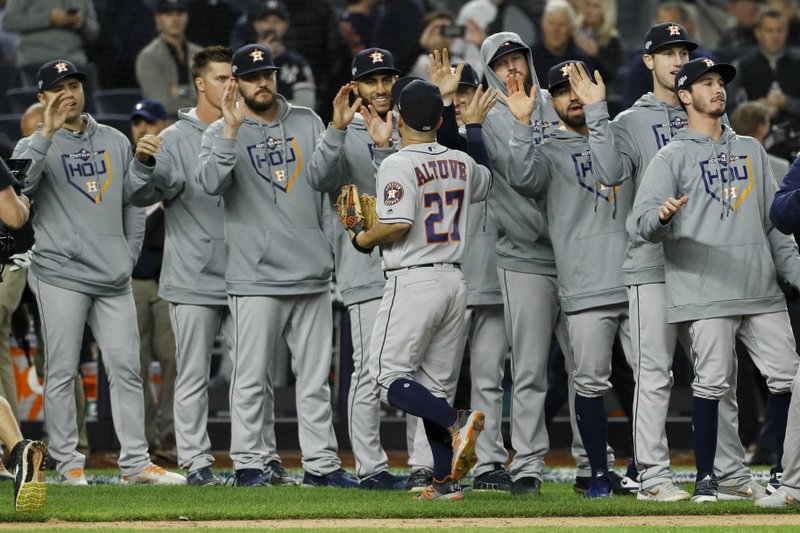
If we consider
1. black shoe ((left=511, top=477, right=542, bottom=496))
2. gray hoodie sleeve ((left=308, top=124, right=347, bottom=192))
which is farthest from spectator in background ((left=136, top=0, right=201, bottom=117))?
black shoe ((left=511, top=477, right=542, bottom=496))

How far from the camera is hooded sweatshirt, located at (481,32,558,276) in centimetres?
735

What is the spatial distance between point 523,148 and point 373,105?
1.05 meters

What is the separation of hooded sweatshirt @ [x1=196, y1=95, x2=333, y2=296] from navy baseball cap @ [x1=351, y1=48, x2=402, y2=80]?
518 mm

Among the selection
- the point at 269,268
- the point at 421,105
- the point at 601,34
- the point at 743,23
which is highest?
the point at 743,23

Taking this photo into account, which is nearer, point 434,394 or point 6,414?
point 6,414

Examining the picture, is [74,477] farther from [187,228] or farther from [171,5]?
[171,5]

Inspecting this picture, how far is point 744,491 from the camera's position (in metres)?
7.00

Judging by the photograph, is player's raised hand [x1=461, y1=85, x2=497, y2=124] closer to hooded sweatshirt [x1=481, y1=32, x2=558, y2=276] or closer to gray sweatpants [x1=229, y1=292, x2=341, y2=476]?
hooded sweatshirt [x1=481, y1=32, x2=558, y2=276]

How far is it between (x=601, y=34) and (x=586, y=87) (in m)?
7.17

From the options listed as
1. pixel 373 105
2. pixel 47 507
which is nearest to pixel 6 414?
pixel 47 507

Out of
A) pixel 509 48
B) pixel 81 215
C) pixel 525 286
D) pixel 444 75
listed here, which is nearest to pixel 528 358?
pixel 525 286

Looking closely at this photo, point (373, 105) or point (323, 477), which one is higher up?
point (373, 105)

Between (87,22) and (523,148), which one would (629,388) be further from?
(87,22)

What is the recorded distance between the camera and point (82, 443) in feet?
30.7
